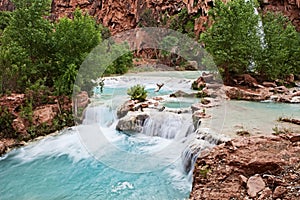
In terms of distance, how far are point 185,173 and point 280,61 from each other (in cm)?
898

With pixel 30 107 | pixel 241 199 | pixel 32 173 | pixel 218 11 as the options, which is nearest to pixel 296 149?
pixel 241 199

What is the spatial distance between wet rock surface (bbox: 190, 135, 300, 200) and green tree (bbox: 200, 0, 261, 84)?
7297 mm

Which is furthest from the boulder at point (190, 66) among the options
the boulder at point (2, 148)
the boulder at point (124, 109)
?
the boulder at point (2, 148)

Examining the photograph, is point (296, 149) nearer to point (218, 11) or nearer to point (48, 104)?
point (48, 104)

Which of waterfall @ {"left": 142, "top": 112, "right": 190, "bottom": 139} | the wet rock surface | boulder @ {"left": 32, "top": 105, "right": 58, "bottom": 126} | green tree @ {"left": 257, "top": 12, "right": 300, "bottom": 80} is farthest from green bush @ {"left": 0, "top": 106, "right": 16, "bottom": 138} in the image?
green tree @ {"left": 257, "top": 12, "right": 300, "bottom": 80}

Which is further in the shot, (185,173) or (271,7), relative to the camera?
(271,7)

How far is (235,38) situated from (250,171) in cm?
858

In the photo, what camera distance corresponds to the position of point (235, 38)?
1154 centimetres

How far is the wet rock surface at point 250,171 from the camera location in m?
3.47

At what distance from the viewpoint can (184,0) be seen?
2930 cm

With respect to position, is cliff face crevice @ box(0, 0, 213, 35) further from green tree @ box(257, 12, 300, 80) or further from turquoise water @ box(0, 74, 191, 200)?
turquoise water @ box(0, 74, 191, 200)

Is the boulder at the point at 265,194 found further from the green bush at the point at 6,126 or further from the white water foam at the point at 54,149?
the green bush at the point at 6,126

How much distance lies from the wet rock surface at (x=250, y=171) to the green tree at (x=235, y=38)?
7.30 meters

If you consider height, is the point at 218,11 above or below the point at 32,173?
above
